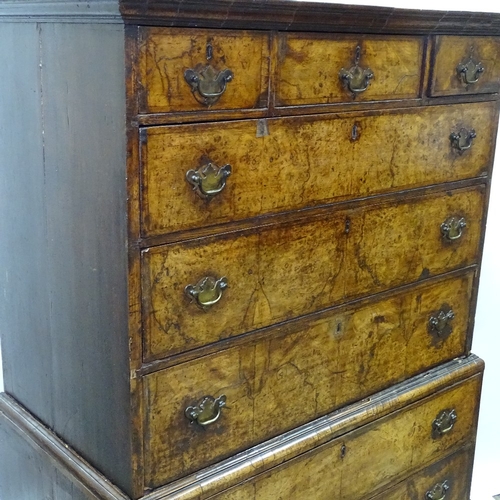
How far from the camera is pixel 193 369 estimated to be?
1666mm

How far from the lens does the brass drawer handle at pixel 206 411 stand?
1.68 meters

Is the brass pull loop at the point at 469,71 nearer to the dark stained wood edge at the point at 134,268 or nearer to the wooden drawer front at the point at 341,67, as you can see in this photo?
the wooden drawer front at the point at 341,67

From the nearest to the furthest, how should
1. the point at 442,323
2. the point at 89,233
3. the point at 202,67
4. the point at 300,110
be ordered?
the point at 202,67
the point at 89,233
the point at 300,110
the point at 442,323

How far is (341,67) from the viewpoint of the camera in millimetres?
1750

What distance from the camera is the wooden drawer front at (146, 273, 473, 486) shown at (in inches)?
65.7

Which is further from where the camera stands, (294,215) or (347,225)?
(347,225)

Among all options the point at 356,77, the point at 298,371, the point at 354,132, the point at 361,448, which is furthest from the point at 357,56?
the point at 361,448

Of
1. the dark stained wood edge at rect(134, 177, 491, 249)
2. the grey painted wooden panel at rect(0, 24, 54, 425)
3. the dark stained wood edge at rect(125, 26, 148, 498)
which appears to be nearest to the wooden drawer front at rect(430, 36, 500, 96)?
the dark stained wood edge at rect(134, 177, 491, 249)

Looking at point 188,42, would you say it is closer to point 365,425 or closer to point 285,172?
point 285,172

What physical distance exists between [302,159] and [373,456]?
0.92 m

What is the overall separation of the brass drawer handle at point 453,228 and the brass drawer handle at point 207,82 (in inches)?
35.9

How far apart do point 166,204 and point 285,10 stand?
47 cm

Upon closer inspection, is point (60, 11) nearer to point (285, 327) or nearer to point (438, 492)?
point (285, 327)

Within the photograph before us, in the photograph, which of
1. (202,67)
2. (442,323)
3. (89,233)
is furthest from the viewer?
(442,323)
